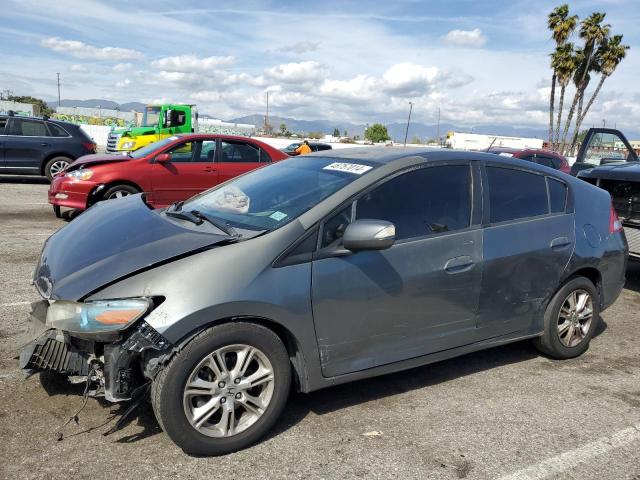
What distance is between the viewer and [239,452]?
9.78ft

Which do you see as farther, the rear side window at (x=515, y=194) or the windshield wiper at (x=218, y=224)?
the rear side window at (x=515, y=194)

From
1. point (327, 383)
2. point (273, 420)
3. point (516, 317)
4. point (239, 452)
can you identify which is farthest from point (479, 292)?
point (239, 452)

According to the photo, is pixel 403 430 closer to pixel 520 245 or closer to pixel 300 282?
pixel 300 282

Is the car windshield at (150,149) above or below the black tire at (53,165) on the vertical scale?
above

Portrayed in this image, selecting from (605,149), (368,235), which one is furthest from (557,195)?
(605,149)

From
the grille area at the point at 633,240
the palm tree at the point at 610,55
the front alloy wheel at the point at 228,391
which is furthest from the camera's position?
the palm tree at the point at 610,55

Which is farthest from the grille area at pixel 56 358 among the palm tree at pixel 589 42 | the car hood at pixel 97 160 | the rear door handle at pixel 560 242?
the palm tree at pixel 589 42

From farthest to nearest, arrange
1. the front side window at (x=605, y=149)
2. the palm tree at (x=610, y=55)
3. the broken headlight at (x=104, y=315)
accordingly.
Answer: the palm tree at (x=610, y=55) → the front side window at (x=605, y=149) → the broken headlight at (x=104, y=315)

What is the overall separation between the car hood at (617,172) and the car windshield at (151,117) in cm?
1547

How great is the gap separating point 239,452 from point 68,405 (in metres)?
1.09

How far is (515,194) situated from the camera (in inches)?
162

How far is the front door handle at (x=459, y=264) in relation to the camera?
11.8ft

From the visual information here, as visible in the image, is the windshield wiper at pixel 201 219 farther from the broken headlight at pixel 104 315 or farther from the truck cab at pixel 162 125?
the truck cab at pixel 162 125

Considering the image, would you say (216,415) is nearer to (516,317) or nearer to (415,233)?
(415,233)
